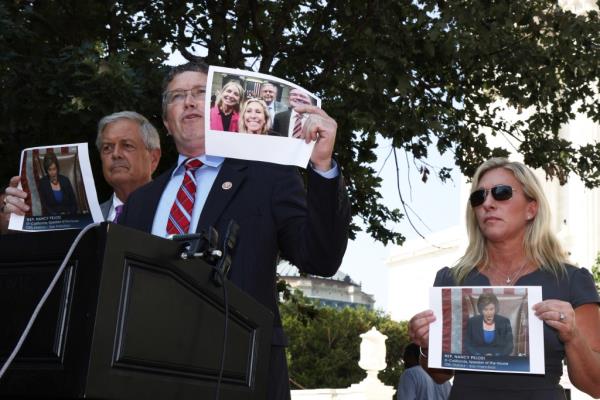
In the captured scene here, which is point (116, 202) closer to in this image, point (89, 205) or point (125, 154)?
point (125, 154)

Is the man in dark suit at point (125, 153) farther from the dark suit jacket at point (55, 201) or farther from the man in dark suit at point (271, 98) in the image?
the man in dark suit at point (271, 98)

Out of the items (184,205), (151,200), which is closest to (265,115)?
(184,205)

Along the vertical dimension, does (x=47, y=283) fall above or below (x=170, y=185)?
below

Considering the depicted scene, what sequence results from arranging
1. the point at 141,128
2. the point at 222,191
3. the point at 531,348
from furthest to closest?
1. the point at 141,128
2. the point at 531,348
3. the point at 222,191

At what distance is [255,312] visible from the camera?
112 inches

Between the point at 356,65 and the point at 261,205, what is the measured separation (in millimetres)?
7271

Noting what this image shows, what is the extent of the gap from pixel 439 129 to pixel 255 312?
7731 mm

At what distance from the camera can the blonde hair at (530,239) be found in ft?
13.5

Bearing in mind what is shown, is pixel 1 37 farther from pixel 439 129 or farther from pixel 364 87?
pixel 439 129

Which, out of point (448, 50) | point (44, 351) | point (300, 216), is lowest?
point (44, 351)

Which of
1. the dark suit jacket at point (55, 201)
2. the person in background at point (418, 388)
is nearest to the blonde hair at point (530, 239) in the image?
the dark suit jacket at point (55, 201)

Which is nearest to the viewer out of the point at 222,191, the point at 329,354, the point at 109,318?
the point at 109,318

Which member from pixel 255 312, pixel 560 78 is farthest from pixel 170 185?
pixel 560 78

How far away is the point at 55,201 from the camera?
377 centimetres
